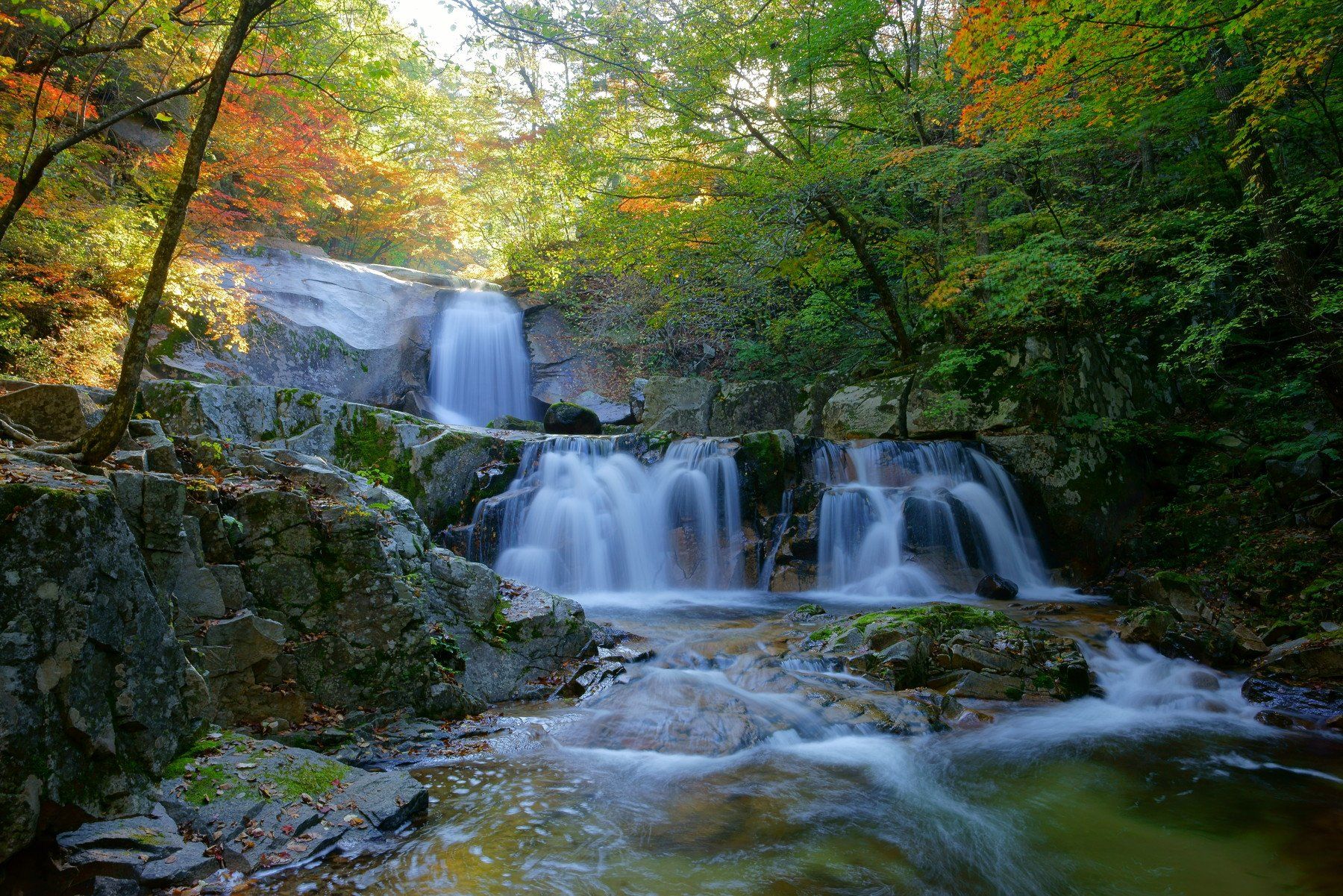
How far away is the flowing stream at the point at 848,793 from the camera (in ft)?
10.8

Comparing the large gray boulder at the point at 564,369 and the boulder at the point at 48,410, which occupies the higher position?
the large gray boulder at the point at 564,369

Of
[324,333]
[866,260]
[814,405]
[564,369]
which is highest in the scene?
[866,260]

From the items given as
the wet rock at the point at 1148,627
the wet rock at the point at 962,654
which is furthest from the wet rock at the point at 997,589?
the wet rock at the point at 962,654

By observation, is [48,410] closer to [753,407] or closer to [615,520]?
[615,520]

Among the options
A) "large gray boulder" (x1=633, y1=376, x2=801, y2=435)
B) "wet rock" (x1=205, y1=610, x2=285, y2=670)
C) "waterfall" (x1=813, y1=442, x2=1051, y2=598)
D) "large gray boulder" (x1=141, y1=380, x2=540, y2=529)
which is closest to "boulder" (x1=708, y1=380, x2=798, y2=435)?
"large gray boulder" (x1=633, y1=376, x2=801, y2=435)

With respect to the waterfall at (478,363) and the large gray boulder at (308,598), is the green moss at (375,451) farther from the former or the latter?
the waterfall at (478,363)

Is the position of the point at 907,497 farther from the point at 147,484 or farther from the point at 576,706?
the point at 147,484

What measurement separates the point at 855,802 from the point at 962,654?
2.44 m

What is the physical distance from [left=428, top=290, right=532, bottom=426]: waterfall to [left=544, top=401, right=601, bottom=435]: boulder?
223cm

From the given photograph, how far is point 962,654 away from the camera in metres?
6.05

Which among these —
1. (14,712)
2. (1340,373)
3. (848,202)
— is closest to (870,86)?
(848,202)

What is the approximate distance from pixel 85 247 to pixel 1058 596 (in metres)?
14.1

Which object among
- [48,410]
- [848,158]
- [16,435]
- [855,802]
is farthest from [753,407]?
[16,435]

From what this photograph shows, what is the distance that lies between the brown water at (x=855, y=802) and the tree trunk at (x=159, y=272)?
2365 millimetres
